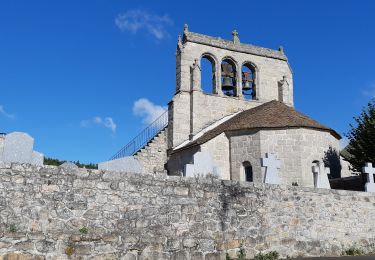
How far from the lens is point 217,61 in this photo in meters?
26.1

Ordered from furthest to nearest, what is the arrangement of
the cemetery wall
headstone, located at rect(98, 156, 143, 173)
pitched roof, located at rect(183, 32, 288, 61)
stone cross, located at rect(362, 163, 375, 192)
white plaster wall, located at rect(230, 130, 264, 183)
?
pitched roof, located at rect(183, 32, 288, 61), white plaster wall, located at rect(230, 130, 264, 183), stone cross, located at rect(362, 163, 375, 192), headstone, located at rect(98, 156, 143, 173), the cemetery wall

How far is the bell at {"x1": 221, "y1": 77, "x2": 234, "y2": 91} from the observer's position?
1034 inches

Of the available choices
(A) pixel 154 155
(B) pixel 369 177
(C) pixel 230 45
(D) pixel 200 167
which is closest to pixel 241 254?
(D) pixel 200 167

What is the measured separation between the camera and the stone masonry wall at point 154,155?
2394 centimetres

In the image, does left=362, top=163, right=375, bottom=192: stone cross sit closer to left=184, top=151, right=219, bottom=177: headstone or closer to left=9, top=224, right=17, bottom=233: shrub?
left=184, top=151, right=219, bottom=177: headstone

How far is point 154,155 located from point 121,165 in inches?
590

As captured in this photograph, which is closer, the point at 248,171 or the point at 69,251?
the point at 69,251

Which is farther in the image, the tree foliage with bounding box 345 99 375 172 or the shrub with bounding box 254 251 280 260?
the tree foliage with bounding box 345 99 375 172

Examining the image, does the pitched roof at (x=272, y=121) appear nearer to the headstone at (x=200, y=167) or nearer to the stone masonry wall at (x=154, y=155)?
the stone masonry wall at (x=154, y=155)

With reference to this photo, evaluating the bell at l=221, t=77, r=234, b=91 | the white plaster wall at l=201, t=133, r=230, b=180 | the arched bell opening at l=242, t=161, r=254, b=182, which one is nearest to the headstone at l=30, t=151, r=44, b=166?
the white plaster wall at l=201, t=133, r=230, b=180

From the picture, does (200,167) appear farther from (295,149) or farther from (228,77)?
(228,77)

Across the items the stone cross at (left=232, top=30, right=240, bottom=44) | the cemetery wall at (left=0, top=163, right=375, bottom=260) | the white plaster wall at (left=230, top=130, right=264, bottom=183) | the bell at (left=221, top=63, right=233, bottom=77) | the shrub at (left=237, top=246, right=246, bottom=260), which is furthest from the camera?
the stone cross at (left=232, top=30, right=240, bottom=44)

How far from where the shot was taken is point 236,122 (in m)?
21.1

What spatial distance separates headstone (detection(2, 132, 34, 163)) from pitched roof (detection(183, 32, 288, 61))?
61.6 ft
